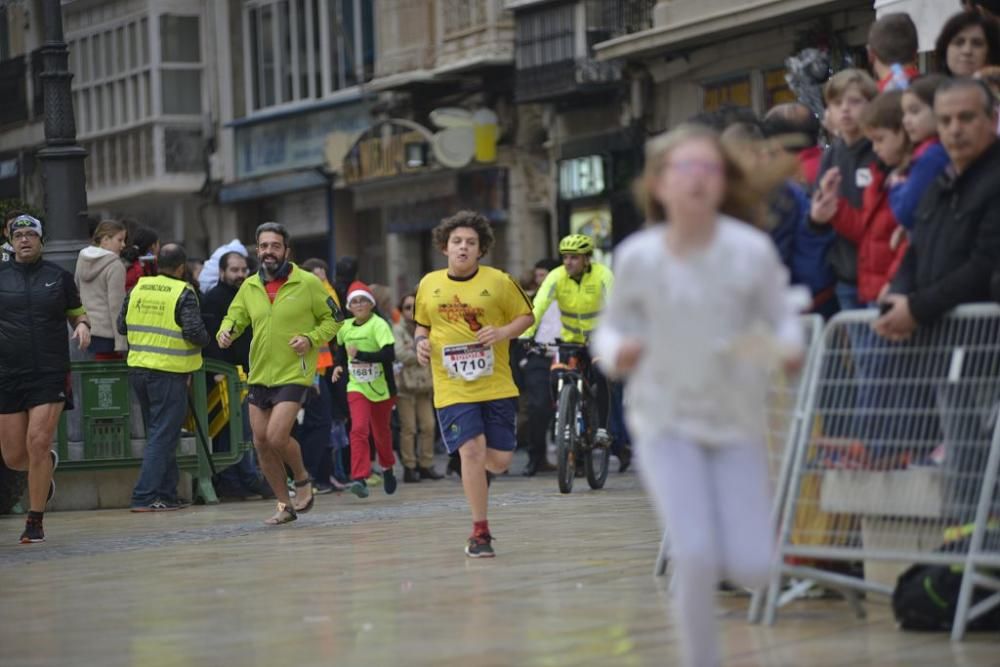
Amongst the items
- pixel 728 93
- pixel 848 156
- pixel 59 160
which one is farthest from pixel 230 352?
pixel 728 93

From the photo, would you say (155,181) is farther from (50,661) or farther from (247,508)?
(50,661)

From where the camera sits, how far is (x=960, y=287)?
8406mm

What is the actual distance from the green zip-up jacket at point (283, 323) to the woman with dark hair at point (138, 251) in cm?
360

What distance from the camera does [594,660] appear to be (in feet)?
26.0

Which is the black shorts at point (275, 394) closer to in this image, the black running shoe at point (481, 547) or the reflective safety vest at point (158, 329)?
the reflective safety vest at point (158, 329)

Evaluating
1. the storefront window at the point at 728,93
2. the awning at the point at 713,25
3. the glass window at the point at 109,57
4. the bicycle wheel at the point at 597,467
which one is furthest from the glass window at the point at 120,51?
the bicycle wheel at the point at 597,467

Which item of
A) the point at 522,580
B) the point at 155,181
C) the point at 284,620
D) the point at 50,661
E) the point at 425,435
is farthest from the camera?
the point at 155,181

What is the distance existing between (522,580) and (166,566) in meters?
2.59

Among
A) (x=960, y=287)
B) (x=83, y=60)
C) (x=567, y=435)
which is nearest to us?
(x=960, y=287)

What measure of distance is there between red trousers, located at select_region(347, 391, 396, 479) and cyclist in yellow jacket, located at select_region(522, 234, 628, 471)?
1.58 meters

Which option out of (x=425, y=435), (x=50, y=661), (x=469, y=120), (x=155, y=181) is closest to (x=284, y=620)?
(x=50, y=661)

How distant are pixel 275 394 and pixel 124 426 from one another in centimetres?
380

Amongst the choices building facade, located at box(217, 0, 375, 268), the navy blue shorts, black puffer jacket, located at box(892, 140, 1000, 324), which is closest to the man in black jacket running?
the navy blue shorts

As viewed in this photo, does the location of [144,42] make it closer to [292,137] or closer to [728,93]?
[292,137]
